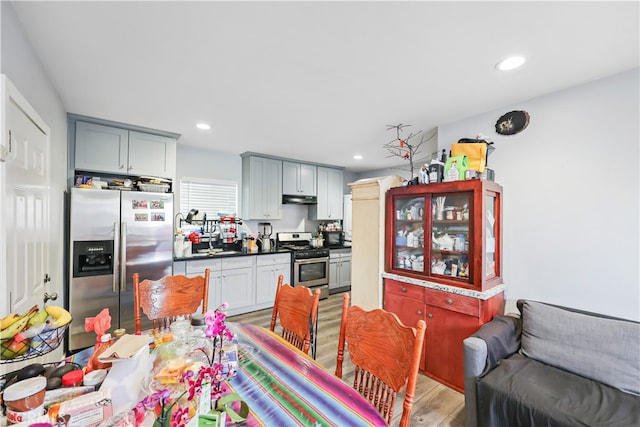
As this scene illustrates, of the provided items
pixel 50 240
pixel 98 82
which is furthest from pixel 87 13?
pixel 50 240

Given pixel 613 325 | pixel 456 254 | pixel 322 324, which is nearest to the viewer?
pixel 613 325

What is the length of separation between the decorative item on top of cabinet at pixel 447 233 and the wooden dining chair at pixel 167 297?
1805mm

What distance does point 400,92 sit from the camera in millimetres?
2211

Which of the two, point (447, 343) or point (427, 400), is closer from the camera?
point (427, 400)

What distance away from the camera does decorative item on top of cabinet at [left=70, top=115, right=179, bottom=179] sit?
2861 millimetres

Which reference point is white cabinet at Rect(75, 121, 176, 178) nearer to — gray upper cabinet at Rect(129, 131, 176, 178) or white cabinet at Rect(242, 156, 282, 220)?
gray upper cabinet at Rect(129, 131, 176, 178)

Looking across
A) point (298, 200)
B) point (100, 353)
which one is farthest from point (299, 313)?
point (298, 200)

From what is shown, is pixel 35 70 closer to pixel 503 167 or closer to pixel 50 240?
pixel 50 240

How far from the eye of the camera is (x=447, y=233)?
2.49 m

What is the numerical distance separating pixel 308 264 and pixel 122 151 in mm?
2960

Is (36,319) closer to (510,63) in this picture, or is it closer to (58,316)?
(58,316)

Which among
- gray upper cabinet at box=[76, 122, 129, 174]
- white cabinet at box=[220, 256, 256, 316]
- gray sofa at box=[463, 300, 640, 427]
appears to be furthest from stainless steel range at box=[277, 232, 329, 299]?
gray sofa at box=[463, 300, 640, 427]

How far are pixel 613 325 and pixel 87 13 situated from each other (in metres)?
3.53

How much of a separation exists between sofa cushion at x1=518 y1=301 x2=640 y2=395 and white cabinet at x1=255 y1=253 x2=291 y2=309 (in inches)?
123
